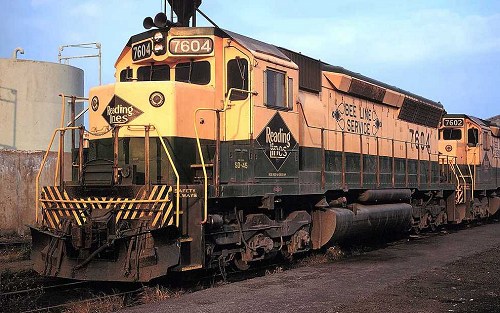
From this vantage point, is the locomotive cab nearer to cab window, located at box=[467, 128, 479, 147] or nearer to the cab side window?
cab window, located at box=[467, 128, 479, 147]

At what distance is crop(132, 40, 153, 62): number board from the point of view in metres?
8.79

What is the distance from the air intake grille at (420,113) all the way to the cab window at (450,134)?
3.13 meters

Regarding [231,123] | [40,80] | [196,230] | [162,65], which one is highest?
[40,80]

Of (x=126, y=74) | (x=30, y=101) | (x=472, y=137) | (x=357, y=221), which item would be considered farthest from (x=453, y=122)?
(x=30, y=101)

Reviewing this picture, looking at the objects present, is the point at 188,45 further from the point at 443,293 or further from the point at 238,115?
the point at 443,293

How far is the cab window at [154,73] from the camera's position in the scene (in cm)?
891

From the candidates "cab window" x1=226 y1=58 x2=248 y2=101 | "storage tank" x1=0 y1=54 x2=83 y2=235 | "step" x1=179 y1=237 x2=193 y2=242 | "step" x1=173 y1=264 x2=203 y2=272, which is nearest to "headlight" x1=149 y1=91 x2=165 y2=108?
"cab window" x1=226 y1=58 x2=248 y2=101

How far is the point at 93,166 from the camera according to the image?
25.9 ft

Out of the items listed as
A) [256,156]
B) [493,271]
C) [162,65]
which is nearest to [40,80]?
[162,65]

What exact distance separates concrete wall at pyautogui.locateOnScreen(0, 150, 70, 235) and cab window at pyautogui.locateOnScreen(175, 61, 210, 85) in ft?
24.5

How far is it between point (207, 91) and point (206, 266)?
2.72 m

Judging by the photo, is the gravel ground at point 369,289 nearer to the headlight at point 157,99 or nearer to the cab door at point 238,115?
the cab door at point 238,115

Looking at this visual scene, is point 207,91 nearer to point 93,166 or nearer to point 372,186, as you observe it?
point 93,166

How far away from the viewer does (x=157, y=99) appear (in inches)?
317
